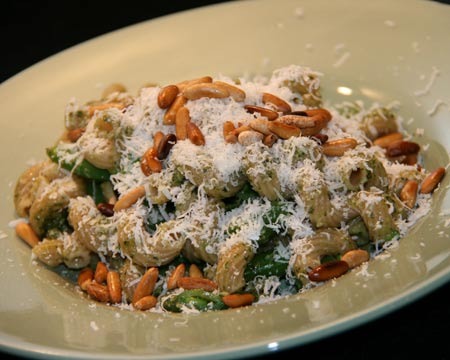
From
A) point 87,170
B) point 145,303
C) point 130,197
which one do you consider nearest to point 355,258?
point 145,303

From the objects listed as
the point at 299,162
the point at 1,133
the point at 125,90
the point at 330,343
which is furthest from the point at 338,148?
the point at 1,133

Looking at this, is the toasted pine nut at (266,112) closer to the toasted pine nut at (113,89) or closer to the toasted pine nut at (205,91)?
the toasted pine nut at (205,91)

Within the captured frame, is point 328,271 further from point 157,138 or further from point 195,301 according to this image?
point 157,138

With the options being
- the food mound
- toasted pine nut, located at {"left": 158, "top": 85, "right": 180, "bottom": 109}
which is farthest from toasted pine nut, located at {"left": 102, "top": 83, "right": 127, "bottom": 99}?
toasted pine nut, located at {"left": 158, "top": 85, "right": 180, "bottom": 109}

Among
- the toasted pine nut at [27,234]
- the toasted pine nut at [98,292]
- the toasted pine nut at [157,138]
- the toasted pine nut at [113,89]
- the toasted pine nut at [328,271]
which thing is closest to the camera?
the toasted pine nut at [328,271]

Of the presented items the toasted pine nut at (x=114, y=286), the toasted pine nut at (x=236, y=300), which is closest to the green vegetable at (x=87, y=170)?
the toasted pine nut at (x=114, y=286)

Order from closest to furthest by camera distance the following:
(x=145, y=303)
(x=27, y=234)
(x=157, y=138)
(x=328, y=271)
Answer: (x=328, y=271), (x=145, y=303), (x=157, y=138), (x=27, y=234)
